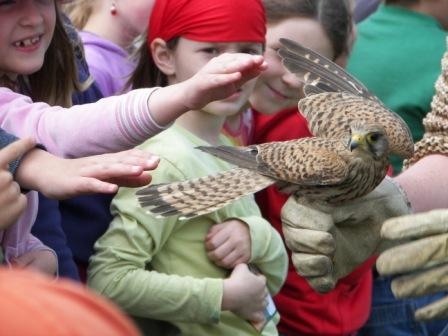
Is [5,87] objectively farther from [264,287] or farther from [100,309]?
[100,309]

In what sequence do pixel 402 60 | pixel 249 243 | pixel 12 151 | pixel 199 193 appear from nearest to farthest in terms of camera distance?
1. pixel 12 151
2. pixel 199 193
3. pixel 249 243
4. pixel 402 60

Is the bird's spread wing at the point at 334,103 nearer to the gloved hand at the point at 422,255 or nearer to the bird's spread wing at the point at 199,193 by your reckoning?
the bird's spread wing at the point at 199,193

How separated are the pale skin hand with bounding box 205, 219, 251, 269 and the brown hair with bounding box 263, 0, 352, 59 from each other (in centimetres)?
102

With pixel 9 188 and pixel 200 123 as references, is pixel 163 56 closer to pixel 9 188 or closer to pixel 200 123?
pixel 200 123

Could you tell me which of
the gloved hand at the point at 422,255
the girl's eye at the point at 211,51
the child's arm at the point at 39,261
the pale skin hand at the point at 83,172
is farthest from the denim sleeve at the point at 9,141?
the girl's eye at the point at 211,51

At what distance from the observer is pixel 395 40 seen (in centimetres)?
407

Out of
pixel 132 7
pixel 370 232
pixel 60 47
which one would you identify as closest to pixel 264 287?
pixel 370 232

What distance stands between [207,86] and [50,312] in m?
1.38

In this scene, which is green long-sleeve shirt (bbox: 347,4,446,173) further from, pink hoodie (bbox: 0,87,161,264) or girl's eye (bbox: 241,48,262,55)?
pink hoodie (bbox: 0,87,161,264)

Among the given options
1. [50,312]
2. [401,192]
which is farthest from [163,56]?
[50,312]

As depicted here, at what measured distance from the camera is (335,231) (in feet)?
8.45

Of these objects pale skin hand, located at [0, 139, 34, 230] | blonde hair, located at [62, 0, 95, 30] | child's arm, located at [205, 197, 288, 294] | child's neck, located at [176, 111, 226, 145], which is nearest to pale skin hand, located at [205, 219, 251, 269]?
child's arm, located at [205, 197, 288, 294]

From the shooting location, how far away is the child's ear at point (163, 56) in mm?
3301

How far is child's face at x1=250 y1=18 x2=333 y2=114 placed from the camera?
3.64 meters
